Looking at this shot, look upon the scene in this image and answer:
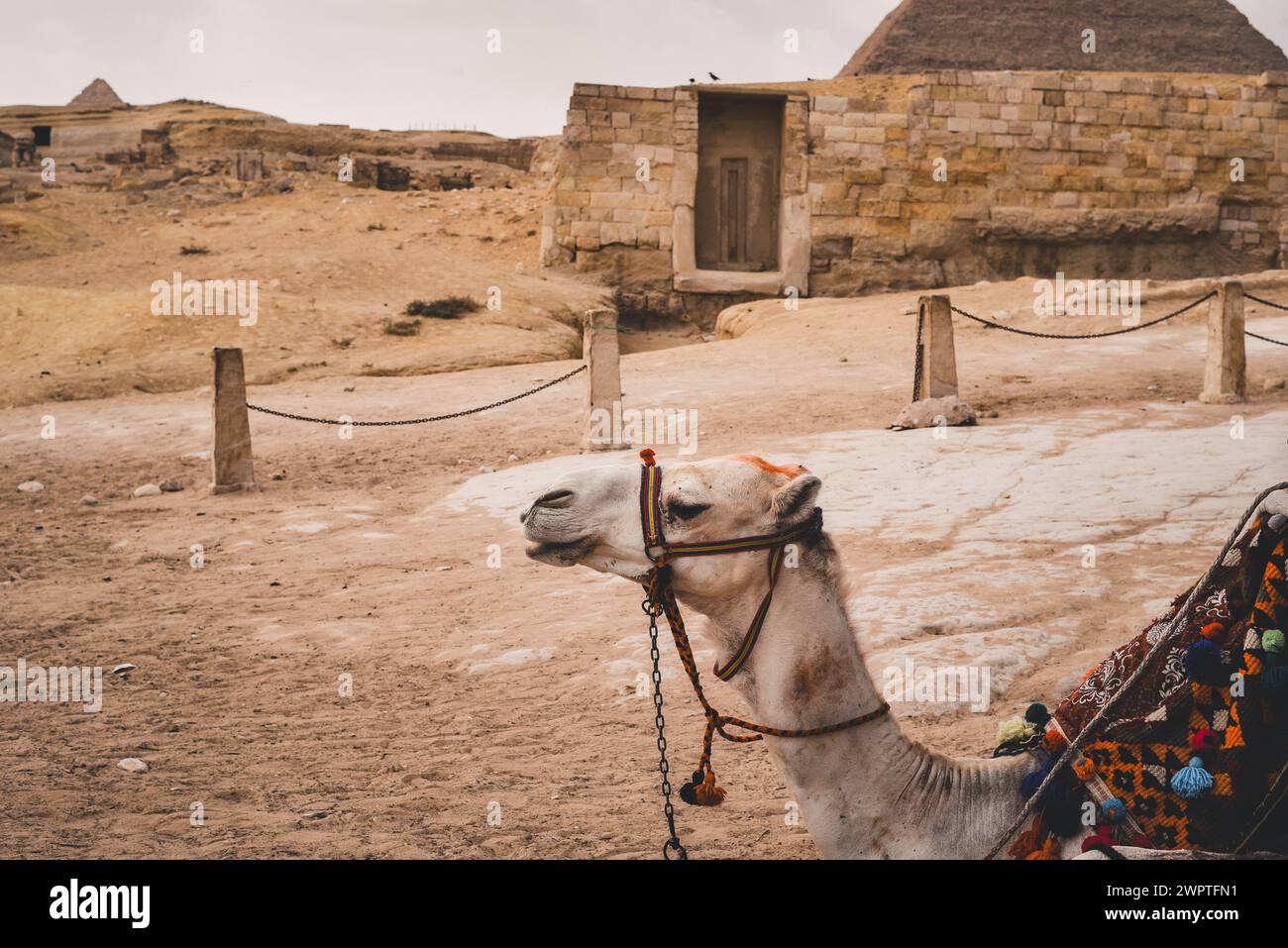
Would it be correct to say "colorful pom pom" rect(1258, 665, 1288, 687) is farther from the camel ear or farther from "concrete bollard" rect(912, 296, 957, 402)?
"concrete bollard" rect(912, 296, 957, 402)

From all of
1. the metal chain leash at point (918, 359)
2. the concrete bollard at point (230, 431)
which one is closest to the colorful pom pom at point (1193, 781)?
the metal chain leash at point (918, 359)

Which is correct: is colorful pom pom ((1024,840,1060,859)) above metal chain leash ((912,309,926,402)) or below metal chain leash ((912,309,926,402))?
below

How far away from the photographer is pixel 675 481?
2818mm

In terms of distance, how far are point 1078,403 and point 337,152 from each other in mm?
30787

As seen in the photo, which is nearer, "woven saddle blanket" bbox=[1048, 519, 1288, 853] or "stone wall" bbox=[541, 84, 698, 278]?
"woven saddle blanket" bbox=[1048, 519, 1288, 853]

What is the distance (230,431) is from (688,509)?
28.6 feet

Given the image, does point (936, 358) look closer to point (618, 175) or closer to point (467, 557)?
point (467, 557)

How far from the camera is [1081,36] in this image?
52.1 m

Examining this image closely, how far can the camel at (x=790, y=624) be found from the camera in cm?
274

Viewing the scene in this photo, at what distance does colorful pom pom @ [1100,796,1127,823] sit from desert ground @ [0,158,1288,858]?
121cm

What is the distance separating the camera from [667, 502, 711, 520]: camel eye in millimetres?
2777

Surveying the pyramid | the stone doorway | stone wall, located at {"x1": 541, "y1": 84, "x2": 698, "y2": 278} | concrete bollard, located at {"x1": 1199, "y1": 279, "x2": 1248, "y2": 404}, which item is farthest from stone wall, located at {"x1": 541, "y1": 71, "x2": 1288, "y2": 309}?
the pyramid
